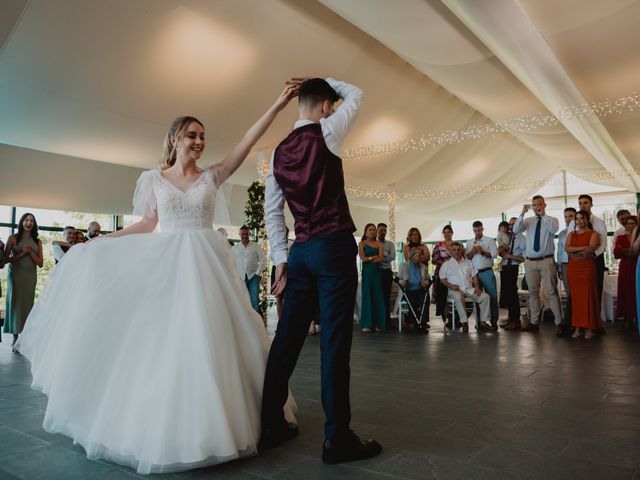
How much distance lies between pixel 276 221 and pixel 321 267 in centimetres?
35

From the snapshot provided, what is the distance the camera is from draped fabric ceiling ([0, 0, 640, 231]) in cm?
557

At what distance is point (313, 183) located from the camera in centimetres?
197

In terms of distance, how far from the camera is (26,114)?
735 centimetres

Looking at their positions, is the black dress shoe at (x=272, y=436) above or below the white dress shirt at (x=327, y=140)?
below

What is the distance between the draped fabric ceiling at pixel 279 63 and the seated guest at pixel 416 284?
2754 millimetres

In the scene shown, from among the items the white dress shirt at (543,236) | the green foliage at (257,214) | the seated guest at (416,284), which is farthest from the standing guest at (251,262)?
the white dress shirt at (543,236)

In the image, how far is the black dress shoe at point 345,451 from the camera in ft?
6.06

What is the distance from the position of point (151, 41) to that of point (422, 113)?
5.94 metres

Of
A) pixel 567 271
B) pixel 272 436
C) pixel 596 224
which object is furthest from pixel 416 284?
pixel 272 436

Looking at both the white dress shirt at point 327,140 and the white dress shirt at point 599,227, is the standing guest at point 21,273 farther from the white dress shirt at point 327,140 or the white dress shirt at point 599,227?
the white dress shirt at point 599,227

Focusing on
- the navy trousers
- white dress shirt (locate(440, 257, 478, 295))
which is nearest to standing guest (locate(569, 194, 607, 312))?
white dress shirt (locate(440, 257, 478, 295))

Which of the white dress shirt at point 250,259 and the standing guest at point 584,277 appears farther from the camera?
the white dress shirt at point 250,259

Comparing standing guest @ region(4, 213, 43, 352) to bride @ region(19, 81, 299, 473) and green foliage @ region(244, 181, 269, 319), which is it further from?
bride @ region(19, 81, 299, 473)

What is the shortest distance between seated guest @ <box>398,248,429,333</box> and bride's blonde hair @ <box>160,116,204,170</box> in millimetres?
5133
